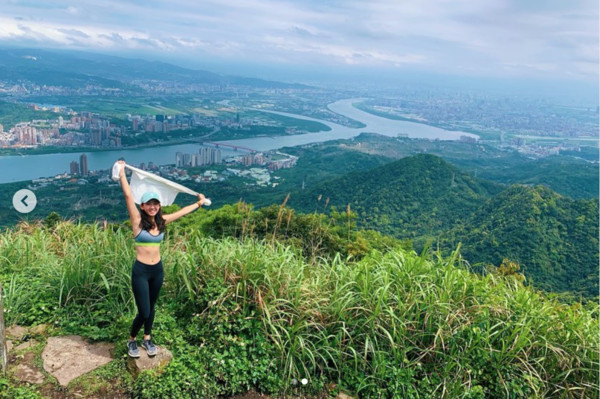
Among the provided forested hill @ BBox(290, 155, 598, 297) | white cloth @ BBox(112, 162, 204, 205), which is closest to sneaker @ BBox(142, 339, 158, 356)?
white cloth @ BBox(112, 162, 204, 205)

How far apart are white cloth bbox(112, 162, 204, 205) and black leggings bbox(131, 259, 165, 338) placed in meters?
0.40

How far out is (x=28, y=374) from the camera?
240cm

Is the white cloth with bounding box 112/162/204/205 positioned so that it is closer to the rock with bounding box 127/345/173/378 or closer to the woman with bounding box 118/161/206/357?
the woman with bounding box 118/161/206/357

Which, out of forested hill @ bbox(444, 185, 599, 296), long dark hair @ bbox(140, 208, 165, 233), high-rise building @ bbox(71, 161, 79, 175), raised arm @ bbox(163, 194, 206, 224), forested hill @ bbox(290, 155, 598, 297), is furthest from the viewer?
high-rise building @ bbox(71, 161, 79, 175)

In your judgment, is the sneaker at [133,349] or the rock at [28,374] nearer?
the rock at [28,374]

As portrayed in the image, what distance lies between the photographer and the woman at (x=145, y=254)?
95.3 inches

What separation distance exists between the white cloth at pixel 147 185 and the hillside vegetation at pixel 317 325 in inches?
23.2

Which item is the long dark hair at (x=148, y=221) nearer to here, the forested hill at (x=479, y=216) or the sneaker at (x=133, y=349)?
the sneaker at (x=133, y=349)

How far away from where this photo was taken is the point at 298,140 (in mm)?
65750

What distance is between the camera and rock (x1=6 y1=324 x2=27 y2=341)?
274cm

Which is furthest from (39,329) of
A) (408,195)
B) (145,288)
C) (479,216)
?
(408,195)

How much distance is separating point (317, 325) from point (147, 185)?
147cm

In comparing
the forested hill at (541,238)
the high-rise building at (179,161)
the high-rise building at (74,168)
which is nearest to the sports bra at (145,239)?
the forested hill at (541,238)

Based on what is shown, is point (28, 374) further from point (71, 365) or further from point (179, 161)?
point (179, 161)
